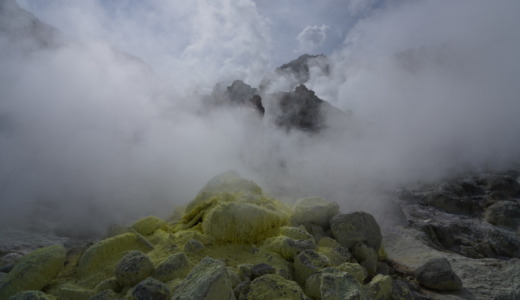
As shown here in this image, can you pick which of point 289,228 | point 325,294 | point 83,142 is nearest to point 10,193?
point 83,142

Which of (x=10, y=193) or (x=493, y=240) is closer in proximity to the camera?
(x=10, y=193)

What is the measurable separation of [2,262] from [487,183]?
12.0m

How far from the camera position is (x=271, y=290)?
9.11 feet

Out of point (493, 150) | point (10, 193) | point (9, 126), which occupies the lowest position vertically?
point (10, 193)

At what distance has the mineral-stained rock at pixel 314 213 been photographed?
16.4 ft

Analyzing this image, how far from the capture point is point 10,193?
625 centimetres

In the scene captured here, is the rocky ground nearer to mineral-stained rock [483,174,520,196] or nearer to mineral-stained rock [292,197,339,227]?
mineral-stained rock [292,197,339,227]

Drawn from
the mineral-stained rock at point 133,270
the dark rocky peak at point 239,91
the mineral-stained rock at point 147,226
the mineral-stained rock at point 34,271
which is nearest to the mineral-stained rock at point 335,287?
the mineral-stained rock at point 133,270

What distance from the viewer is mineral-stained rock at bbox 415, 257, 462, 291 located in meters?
4.45

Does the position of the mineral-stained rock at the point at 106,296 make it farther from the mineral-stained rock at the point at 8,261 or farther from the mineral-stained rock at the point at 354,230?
the mineral-stained rock at the point at 354,230

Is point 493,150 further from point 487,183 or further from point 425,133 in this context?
point 487,183

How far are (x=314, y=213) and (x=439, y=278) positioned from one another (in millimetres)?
1805

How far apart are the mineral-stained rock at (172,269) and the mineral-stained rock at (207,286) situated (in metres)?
0.45

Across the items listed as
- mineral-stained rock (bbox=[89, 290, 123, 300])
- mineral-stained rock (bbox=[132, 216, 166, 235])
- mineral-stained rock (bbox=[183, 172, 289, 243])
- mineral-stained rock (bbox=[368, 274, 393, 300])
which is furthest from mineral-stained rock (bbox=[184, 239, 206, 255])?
mineral-stained rock (bbox=[368, 274, 393, 300])
